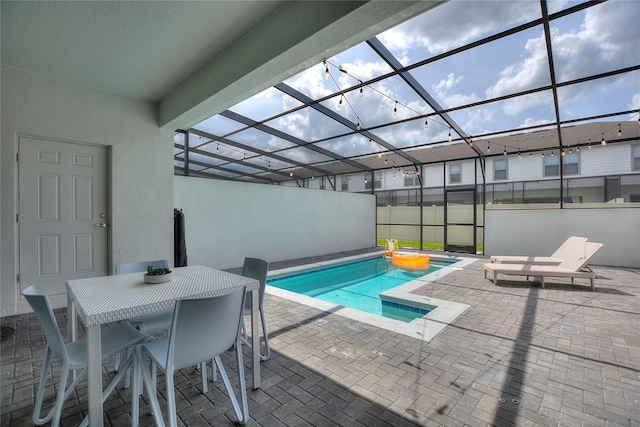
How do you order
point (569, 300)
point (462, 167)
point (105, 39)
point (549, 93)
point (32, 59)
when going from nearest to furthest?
point (105, 39) → point (32, 59) → point (569, 300) → point (549, 93) → point (462, 167)

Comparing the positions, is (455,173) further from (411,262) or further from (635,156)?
(635,156)

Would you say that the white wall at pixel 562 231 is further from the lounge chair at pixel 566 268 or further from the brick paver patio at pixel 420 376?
the brick paver patio at pixel 420 376

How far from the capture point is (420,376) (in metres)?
2.19

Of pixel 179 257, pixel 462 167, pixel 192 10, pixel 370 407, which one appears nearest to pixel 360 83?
pixel 192 10

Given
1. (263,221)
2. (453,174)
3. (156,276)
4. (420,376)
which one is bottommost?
(420,376)

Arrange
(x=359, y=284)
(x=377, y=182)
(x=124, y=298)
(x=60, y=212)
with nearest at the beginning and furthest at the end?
1. (x=124, y=298)
2. (x=60, y=212)
3. (x=359, y=284)
4. (x=377, y=182)

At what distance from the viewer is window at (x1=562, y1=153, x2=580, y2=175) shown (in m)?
7.62

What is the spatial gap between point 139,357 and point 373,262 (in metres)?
7.11

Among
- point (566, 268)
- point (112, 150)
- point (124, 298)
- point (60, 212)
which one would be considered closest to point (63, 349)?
point (124, 298)

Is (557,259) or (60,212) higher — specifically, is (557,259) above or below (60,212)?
below

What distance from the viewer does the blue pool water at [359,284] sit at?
4.40 meters

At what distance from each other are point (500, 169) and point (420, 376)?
27.7ft

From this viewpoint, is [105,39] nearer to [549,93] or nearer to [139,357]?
[139,357]

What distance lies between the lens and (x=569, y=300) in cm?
422
